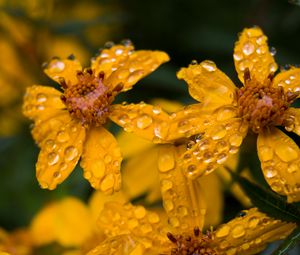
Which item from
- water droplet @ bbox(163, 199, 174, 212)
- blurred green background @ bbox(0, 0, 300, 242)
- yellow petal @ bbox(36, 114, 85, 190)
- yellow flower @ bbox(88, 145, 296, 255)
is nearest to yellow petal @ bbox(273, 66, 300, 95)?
yellow flower @ bbox(88, 145, 296, 255)

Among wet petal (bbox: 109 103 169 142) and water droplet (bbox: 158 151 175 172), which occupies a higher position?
wet petal (bbox: 109 103 169 142)

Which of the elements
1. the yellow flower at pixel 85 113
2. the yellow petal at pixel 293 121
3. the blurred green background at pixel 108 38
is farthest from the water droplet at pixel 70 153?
the blurred green background at pixel 108 38

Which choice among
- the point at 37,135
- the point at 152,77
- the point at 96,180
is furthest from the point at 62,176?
the point at 152,77

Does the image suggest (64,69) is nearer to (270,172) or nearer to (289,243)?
(270,172)

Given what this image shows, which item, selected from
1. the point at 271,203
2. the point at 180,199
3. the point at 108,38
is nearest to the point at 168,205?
the point at 180,199

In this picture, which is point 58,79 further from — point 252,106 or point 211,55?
point 211,55

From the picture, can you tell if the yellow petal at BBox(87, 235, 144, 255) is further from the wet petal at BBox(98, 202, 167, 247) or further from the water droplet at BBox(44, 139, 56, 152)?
the water droplet at BBox(44, 139, 56, 152)

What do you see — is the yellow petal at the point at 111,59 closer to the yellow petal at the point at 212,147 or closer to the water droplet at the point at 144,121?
the water droplet at the point at 144,121
